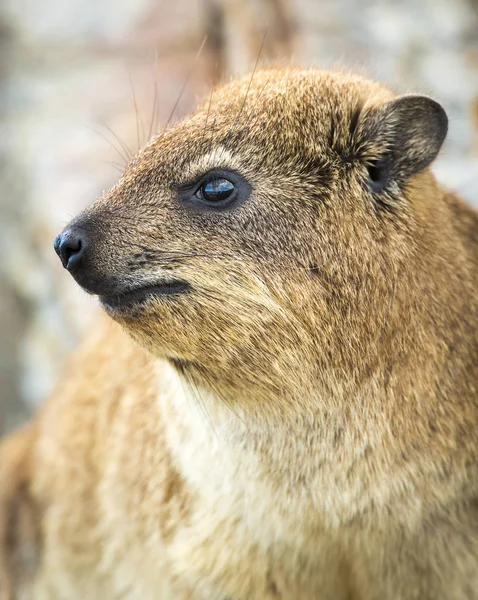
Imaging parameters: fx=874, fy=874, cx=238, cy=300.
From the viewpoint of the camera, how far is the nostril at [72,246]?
11.1 feet

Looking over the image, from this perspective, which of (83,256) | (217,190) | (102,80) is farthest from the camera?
(102,80)

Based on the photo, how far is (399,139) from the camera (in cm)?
358

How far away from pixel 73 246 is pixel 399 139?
1.39m

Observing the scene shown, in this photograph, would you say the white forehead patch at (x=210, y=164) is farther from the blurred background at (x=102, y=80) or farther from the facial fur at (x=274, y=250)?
the blurred background at (x=102, y=80)

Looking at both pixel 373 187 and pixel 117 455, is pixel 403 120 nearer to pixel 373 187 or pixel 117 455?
pixel 373 187

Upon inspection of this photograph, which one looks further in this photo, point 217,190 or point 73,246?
point 217,190

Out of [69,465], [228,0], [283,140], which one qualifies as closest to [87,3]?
[228,0]

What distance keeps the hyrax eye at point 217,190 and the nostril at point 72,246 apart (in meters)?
0.52

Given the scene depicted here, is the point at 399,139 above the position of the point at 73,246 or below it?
below

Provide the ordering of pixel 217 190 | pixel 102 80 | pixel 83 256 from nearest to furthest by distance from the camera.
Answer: pixel 83 256, pixel 217 190, pixel 102 80

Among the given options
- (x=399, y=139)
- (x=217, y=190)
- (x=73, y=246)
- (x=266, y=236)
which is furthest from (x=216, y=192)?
(x=399, y=139)

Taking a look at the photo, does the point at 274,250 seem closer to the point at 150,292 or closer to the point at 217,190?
the point at 217,190

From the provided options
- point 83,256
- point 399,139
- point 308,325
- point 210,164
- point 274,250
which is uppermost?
point 210,164

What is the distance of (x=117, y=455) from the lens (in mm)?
4574
